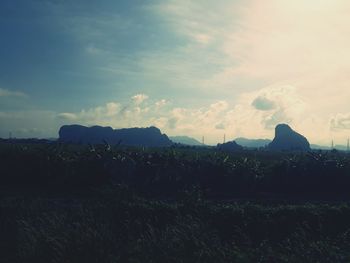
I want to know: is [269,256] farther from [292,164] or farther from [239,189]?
[292,164]

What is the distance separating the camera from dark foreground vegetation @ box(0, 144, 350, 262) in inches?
376

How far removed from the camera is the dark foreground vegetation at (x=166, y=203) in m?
9.56

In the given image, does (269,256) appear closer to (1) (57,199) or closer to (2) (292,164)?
(1) (57,199)

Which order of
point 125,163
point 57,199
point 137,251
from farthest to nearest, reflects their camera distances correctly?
point 125,163 < point 57,199 < point 137,251

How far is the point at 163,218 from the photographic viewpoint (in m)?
20.3

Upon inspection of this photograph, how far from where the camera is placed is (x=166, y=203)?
2406 cm

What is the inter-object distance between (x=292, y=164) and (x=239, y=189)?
5990 millimetres

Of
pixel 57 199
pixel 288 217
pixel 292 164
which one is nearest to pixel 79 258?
pixel 288 217

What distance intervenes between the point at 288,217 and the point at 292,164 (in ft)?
65.9

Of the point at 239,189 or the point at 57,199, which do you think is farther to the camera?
the point at 239,189

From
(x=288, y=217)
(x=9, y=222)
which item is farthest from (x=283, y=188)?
(x=9, y=222)

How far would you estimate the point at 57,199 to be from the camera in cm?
3020

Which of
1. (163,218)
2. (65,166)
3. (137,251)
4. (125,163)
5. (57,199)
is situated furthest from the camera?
(125,163)

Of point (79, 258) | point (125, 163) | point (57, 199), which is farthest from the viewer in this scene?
point (125, 163)
